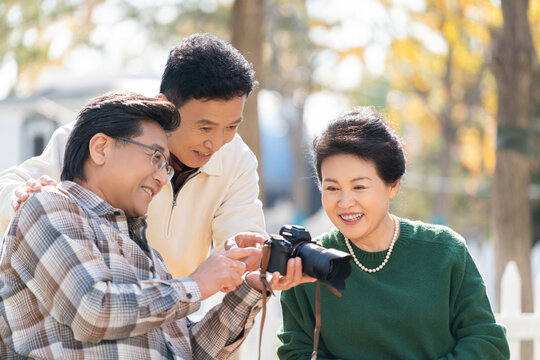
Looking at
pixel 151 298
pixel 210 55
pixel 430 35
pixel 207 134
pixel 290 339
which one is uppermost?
pixel 430 35

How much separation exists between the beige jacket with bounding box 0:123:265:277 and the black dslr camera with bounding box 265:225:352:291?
757 millimetres

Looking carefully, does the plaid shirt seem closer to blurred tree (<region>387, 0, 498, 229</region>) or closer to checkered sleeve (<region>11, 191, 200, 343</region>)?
checkered sleeve (<region>11, 191, 200, 343</region>)

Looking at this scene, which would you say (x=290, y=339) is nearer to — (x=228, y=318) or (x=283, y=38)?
(x=228, y=318)

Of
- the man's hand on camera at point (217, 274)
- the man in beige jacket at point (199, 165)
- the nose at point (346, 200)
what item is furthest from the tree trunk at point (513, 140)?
the man's hand on camera at point (217, 274)

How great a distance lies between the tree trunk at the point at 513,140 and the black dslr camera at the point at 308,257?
4.27 metres

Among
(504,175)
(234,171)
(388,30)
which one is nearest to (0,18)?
(388,30)

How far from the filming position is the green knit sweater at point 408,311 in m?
2.82

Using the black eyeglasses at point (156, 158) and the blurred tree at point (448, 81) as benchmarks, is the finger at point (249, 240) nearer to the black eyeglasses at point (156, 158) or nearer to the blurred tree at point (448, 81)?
the black eyeglasses at point (156, 158)

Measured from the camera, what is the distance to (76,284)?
2.13 meters

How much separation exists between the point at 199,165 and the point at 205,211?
32 centimetres

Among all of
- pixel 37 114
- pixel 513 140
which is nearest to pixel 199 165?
pixel 513 140

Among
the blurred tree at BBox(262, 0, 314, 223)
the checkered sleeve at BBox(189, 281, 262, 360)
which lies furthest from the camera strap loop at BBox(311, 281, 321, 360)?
the blurred tree at BBox(262, 0, 314, 223)

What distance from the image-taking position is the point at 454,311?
2883mm

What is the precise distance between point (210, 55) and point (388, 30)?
997 centimetres
